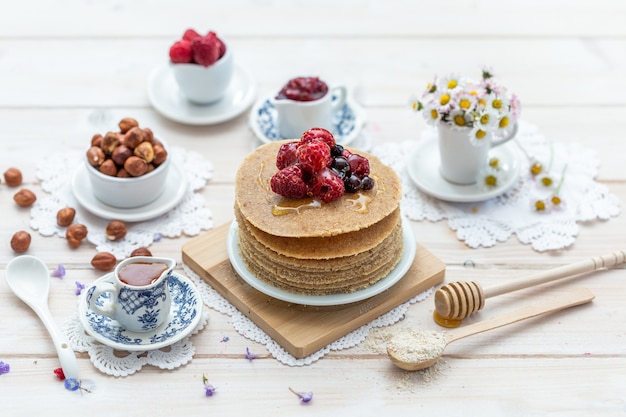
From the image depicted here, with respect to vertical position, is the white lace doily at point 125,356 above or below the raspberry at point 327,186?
below

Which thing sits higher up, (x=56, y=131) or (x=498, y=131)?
(x=498, y=131)

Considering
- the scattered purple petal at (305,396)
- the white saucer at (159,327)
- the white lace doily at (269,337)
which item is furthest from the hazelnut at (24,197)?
the scattered purple petal at (305,396)

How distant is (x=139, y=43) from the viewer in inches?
145

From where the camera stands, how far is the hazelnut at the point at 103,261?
257cm

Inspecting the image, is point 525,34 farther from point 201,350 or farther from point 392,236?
point 201,350

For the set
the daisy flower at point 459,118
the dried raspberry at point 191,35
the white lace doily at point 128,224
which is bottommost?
the white lace doily at point 128,224

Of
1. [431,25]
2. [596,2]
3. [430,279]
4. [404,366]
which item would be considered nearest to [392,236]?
[430,279]

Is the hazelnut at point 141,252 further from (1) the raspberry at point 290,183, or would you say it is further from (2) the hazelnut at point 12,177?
(2) the hazelnut at point 12,177

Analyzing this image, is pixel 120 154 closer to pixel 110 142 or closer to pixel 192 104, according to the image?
pixel 110 142

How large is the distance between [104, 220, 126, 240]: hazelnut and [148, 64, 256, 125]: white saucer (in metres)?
0.64

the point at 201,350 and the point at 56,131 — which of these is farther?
the point at 56,131

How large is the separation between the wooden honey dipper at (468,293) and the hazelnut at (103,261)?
93cm

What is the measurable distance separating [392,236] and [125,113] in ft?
4.25

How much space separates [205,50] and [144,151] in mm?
559
